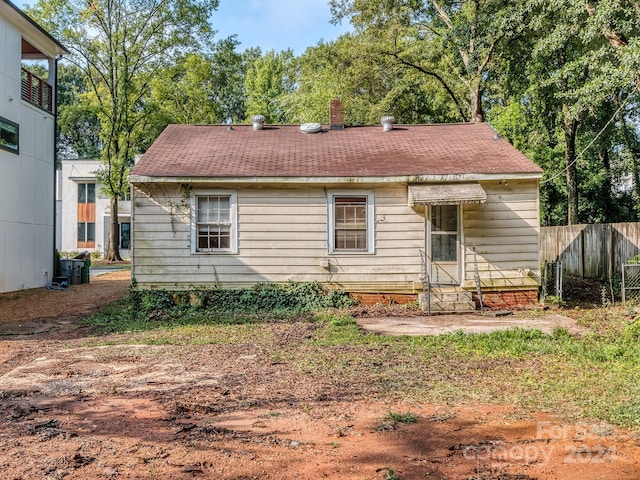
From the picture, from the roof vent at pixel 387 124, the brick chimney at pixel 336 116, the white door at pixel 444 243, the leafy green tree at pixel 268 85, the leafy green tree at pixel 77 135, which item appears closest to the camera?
the white door at pixel 444 243

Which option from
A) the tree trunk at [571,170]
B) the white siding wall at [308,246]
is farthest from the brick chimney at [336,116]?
the tree trunk at [571,170]

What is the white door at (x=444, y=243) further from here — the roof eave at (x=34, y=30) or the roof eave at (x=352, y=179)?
the roof eave at (x=34, y=30)

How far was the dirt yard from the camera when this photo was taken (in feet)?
10.8

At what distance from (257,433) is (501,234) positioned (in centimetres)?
842

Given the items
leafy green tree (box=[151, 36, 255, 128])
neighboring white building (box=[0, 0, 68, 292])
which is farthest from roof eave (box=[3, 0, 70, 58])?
leafy green tree (box=[151, 36, 255, 128])

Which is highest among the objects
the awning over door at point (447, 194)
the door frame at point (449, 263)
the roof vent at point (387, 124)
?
the roof vent at point (387, 124)

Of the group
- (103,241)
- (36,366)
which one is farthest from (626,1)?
(103,241)

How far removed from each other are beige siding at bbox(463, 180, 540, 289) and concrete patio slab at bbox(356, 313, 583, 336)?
3.87 ft

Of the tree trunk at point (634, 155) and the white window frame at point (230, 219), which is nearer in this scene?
the white window frame at point (230, 219)

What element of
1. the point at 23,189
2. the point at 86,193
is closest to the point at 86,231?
the point at 86,193

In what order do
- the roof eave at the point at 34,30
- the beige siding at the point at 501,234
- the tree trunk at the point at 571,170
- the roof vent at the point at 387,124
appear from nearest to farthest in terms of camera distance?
the beige siding at the point at 501,234 < the roof eave at the point at 34,30 < the roof vent at the point at 387,124 < the tree trunk at the point at 571,170

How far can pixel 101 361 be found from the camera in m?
6.52

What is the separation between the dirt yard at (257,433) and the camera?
10.8 feet

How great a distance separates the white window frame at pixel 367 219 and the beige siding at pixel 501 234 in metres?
2.08
